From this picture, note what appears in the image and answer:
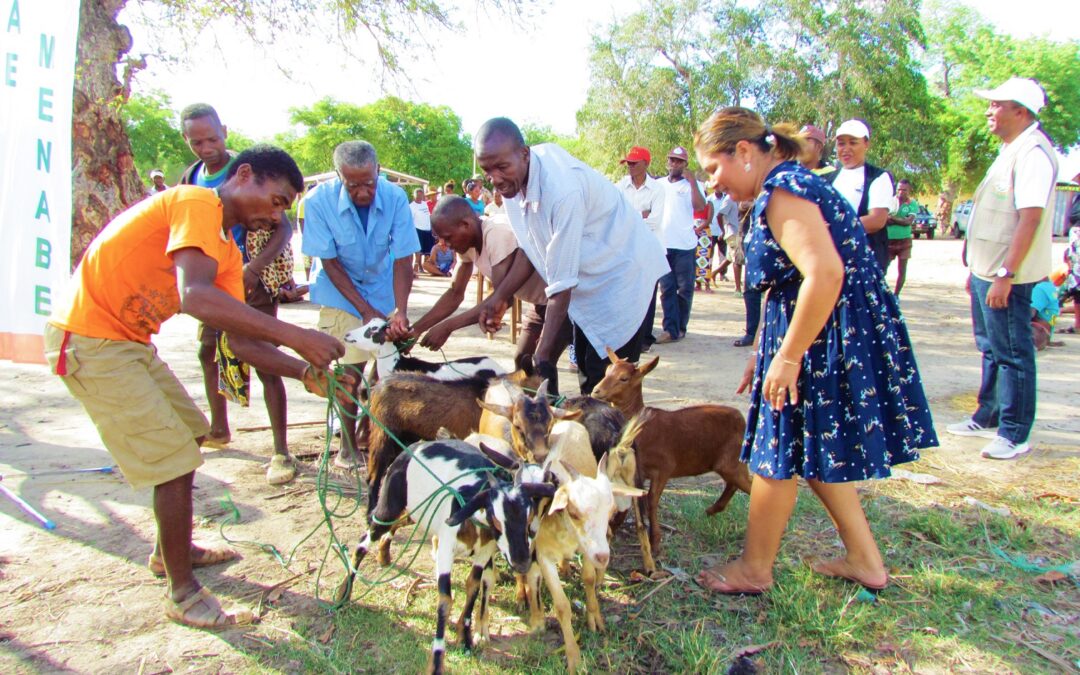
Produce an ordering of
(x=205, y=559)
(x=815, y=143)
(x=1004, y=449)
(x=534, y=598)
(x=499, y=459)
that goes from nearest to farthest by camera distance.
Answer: (x=534, y=598) → (x=499, y=459) → (x=205, y=559) → (x=1004, y=449) → (x=815, y=143)

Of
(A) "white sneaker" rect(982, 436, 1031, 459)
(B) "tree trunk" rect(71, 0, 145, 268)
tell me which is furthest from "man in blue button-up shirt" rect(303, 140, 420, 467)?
(B) "tree trunk" rect(71, 0, 145, 268)

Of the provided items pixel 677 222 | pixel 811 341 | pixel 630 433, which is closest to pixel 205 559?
pixel 630 433

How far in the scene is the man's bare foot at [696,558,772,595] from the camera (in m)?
3.41

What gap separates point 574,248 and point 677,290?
222 inches

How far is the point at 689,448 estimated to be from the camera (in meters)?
4.19

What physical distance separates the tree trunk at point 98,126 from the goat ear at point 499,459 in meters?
8.05

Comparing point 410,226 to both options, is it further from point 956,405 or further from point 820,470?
point 956,405

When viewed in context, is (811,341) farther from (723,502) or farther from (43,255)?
(43,255)

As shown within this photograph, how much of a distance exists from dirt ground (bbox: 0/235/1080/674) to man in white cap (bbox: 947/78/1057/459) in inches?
17.8

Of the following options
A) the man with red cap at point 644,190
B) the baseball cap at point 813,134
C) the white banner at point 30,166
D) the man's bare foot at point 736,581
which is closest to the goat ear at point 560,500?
the man's bare foot at point 736,581

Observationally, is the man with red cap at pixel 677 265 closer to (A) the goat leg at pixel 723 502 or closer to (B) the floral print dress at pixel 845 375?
(A) the goat leg at pixel 723 502

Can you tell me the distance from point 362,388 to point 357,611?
1.81 m

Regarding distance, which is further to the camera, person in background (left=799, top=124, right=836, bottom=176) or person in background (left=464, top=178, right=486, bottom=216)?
person in background (left=464, top=178, right=486, bottom=216)

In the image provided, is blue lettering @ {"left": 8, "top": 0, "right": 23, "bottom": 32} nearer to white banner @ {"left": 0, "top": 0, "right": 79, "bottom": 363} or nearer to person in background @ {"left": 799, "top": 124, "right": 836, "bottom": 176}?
white banner @ {"left": 0, "top": 0, "right": 79, "bottom": 363}
